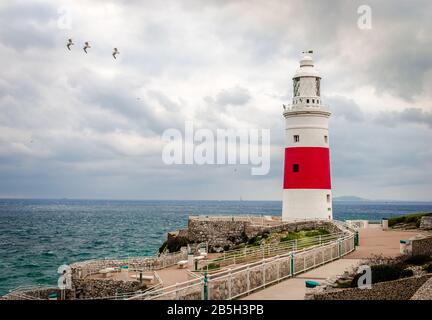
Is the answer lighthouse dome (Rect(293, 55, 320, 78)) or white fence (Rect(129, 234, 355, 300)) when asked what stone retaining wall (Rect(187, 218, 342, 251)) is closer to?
lighthouse dome (Rect(293, 55, 320, 78))

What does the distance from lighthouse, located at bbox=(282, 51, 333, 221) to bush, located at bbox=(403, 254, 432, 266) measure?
17.8m

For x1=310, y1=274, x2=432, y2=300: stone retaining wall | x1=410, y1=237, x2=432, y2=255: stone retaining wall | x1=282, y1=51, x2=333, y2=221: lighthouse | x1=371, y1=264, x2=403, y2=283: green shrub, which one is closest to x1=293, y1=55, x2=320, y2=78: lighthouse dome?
x1=282, y1=51, x2=333, y2=221: lighthouse

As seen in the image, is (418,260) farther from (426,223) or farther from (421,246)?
(426,223)

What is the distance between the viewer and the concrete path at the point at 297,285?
52.0 ft

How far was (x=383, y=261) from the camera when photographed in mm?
20969

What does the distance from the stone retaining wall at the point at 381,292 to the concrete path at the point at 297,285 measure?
5.17 ft

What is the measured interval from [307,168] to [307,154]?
937 mm

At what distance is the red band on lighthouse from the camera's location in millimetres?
37562

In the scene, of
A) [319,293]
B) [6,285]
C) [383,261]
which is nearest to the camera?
[319,293]

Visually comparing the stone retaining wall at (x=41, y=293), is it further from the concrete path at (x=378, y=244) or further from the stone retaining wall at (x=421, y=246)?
the stone retaining wall at (x=421, y=246)

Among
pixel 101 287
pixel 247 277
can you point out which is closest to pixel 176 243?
pixel 101 287

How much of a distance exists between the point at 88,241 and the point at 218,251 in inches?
1454
